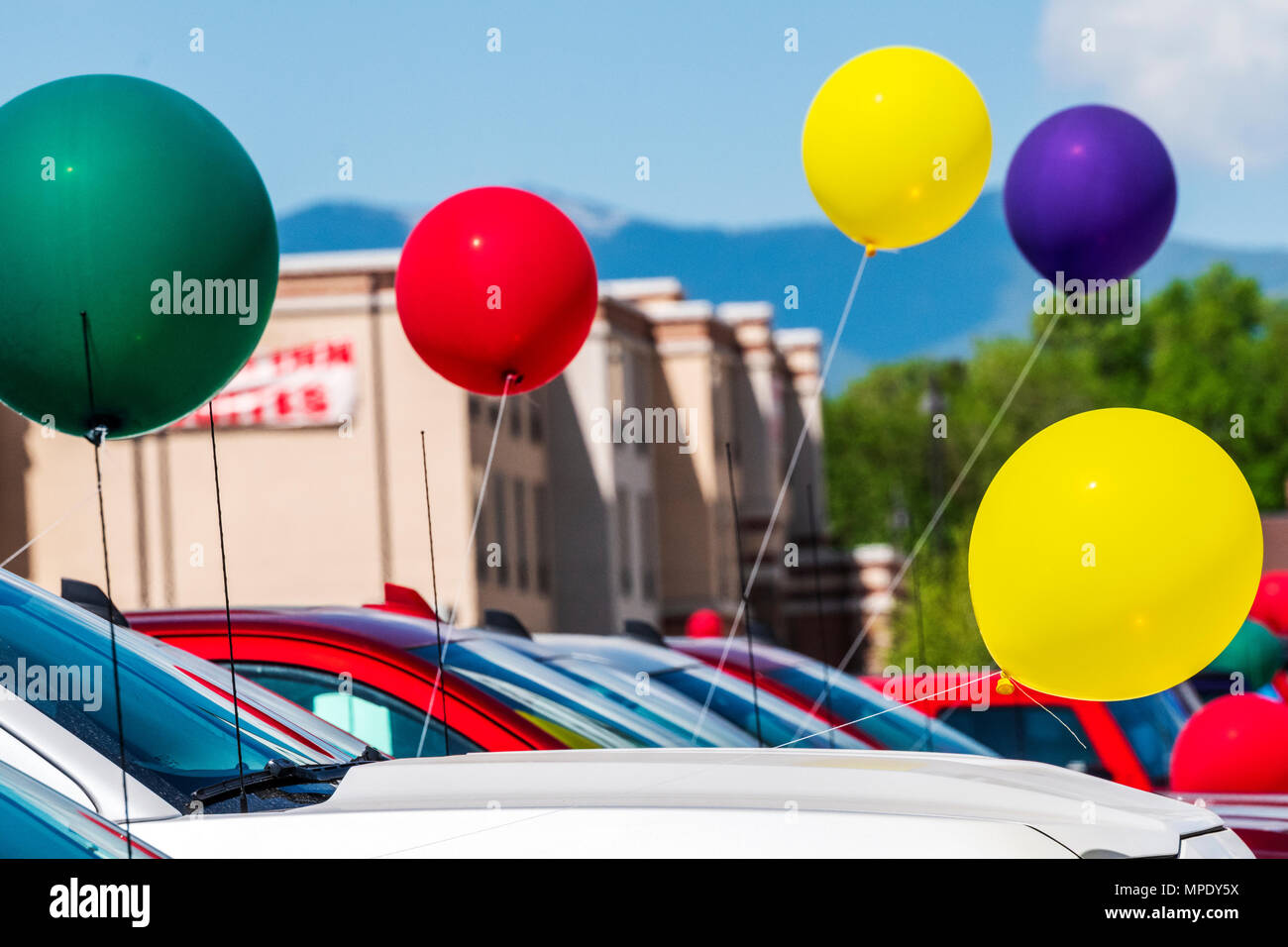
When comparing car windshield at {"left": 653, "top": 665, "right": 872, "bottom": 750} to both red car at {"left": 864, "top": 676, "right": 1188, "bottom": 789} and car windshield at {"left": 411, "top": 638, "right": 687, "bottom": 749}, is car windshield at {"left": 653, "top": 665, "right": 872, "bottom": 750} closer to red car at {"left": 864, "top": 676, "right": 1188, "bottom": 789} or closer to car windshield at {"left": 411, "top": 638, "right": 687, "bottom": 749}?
car windshield at {"left": 411, "top": 638, "right": 687, "bottom": 749}

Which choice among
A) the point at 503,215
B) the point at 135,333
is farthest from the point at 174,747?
the point at 503,215

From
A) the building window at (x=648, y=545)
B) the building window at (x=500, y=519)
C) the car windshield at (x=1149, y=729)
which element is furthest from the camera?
the building window at (x=648, y=545)

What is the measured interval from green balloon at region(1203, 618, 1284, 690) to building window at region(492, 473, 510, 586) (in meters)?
27.5

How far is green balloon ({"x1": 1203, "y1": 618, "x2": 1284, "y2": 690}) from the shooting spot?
1398cm

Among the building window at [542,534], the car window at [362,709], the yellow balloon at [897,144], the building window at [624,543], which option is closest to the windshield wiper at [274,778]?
the car window at [362,709]

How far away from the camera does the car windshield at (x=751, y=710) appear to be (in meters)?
6.78

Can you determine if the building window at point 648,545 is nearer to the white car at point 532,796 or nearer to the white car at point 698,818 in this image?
the white car at point 532,796

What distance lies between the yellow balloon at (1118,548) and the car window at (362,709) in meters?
1.45

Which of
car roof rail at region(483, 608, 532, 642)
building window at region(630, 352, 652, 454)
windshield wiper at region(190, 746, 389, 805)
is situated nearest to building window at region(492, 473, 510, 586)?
building window at region(630, 352, 652, 454)

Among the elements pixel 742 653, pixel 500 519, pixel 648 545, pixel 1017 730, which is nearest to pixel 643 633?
pixel 742 653

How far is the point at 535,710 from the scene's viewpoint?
5.24 m

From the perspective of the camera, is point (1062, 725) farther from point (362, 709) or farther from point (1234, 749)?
point (362, 709)
